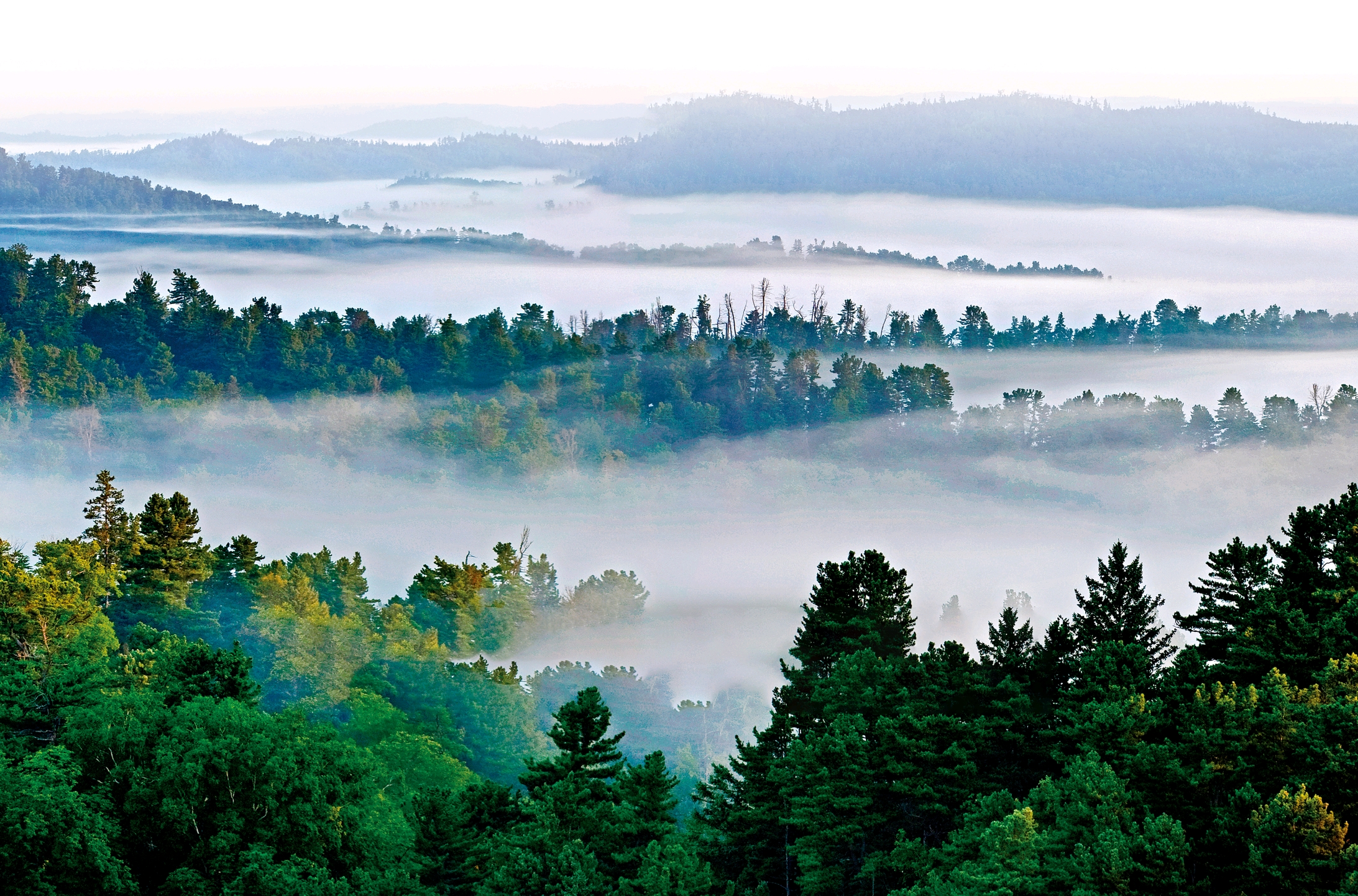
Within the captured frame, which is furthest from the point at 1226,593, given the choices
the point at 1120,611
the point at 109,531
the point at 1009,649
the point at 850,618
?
the point at 109,531

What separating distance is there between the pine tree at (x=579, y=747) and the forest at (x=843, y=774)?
10 cm

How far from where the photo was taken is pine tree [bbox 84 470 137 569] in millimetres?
97938

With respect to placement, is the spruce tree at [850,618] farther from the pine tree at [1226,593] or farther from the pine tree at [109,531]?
the pine tree at [109,531]

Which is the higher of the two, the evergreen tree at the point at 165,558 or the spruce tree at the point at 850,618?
the spruce tree at the point at 850,618

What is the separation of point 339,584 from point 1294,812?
91.8m

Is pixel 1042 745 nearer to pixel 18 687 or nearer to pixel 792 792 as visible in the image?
pixel 792 792

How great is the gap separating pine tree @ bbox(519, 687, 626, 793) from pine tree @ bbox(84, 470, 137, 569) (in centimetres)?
5578

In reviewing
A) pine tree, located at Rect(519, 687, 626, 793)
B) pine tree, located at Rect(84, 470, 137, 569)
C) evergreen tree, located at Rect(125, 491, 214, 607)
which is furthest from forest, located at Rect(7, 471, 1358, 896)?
pine tree, located at Rect(84, 470, 137, 569)

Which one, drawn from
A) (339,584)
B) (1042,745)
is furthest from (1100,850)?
(339,584)

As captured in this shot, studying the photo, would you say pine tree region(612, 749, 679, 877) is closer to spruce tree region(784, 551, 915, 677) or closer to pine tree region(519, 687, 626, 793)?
pine tree region(519, 687, 626, 793)

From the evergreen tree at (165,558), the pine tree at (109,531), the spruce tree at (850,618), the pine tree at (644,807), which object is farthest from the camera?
the pine tree at (109,531)

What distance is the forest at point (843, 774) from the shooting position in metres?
40.4

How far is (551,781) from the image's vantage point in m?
50.7

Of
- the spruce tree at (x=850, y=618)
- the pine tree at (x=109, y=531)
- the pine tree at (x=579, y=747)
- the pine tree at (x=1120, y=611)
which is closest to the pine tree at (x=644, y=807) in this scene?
the pine tree at (x=579, y=747)
